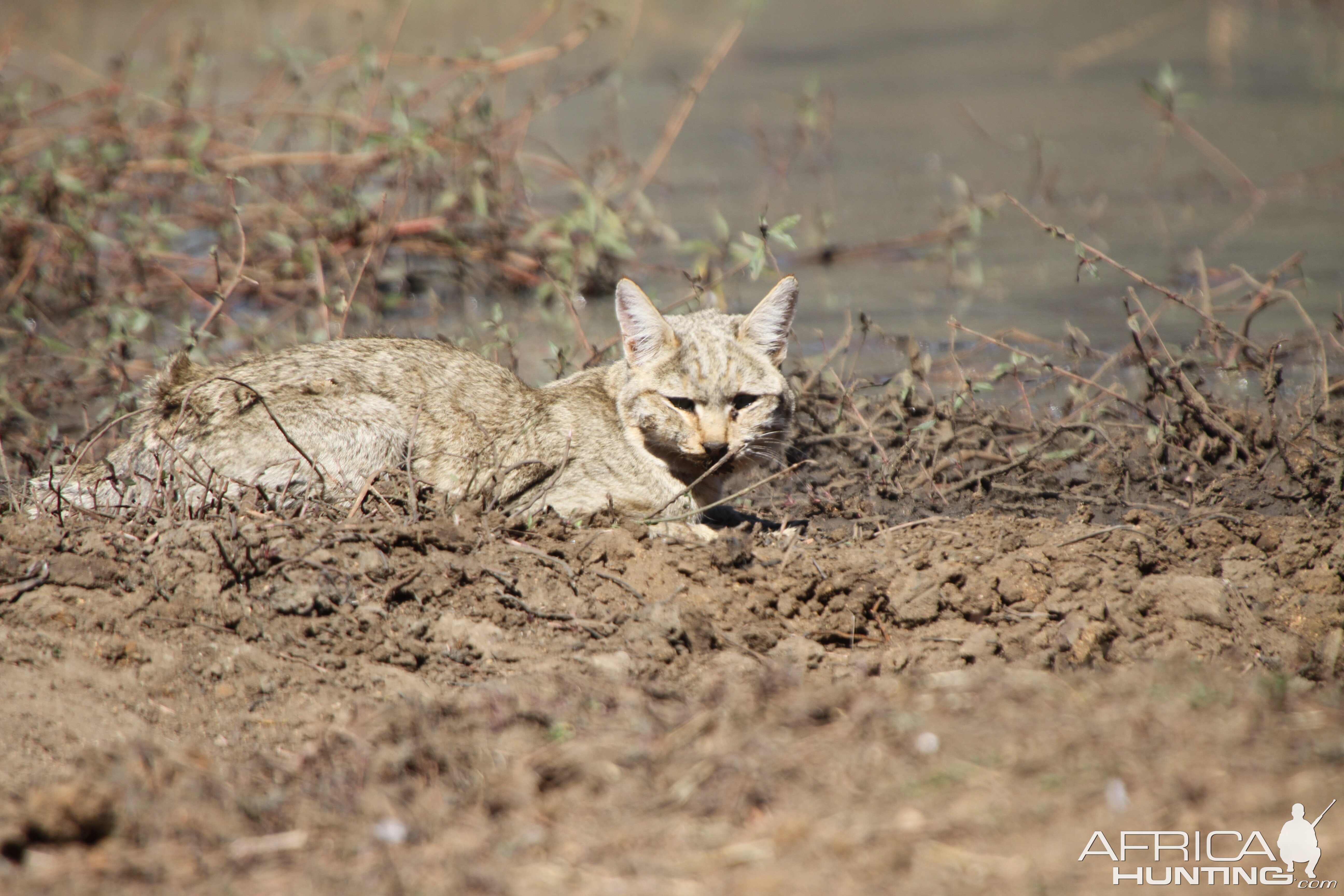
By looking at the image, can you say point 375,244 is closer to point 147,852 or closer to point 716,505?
point 716,505

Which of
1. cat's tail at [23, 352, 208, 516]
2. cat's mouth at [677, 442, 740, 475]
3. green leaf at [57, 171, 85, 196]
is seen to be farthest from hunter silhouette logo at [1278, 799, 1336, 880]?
green leaf at [57, 171, 85, 196]

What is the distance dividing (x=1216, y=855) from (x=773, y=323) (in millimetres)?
3082

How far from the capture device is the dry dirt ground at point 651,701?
96.7 inches

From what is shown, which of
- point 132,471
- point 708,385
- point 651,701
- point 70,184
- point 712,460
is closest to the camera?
point 651,701

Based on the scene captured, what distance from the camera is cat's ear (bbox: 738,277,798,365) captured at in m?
4.96

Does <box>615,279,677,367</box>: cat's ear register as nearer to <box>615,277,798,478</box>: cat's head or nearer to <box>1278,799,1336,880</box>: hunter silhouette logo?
<box>615,277,798,478</box>: cat's head

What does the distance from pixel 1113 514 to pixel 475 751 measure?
10.7ft

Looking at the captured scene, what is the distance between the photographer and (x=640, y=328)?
4965 millimetres

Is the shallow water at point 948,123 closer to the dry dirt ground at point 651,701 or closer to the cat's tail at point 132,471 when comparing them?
the dry dirt ground at point 651,701

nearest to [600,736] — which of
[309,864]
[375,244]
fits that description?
[309,864]

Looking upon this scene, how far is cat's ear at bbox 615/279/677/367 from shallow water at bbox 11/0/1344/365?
6.44 feet

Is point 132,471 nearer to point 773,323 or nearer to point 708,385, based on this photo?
point 708,385

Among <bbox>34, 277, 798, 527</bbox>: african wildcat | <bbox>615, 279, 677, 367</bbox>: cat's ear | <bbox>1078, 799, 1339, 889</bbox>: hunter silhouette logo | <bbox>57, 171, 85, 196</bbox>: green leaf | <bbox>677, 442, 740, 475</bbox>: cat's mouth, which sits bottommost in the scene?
<bbox>1078, 799, 1339, 889</bbox>: hunter silhouette logo

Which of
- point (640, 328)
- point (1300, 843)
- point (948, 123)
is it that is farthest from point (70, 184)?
point (948, 123)
